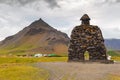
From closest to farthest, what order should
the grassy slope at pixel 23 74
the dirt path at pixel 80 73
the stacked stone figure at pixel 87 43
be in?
the grassy slope at pixel 23 74, the dirt path at pixel 80 73, the stacked stone figure at pixel 87 43

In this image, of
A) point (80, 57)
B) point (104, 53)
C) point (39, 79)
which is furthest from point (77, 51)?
point (39, 79)

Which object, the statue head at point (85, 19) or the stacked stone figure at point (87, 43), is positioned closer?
the stacked stone figure at point (87, 43)

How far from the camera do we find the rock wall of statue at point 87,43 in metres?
99.6

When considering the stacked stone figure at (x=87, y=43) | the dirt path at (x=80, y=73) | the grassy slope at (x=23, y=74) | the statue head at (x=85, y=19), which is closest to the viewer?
the grassy slope at (x=23, y=74)

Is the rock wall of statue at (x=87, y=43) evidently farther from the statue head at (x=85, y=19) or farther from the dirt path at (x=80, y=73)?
the dirt path at (x=80, y=73)

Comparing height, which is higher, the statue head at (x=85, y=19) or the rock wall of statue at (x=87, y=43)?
the statue head at (x=85, y=19)

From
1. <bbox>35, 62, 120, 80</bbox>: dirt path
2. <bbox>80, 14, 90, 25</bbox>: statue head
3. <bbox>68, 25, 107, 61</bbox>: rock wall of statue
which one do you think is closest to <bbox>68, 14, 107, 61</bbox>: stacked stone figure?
<bbox>68, 25, 107, 61</bbox>: rock wall of statue

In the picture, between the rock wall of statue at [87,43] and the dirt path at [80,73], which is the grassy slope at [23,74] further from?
the rock wall of statue at [87,43]

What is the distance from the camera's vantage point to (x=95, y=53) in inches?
3932

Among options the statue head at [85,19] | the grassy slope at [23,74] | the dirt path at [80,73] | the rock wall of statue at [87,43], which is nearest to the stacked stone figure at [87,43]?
the rock wall of statue at [87,43]

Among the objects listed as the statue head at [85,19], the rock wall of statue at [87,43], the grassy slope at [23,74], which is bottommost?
the grassy slope at [23,74]

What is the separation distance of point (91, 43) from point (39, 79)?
210 ft

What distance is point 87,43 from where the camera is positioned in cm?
10062

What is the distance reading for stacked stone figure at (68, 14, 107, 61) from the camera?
327 ft
